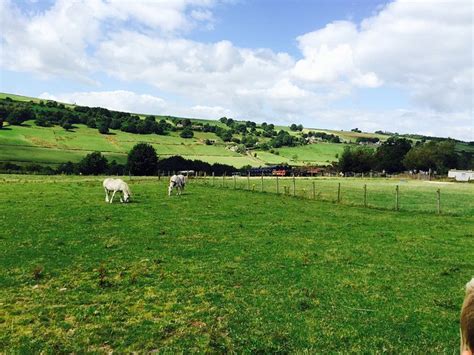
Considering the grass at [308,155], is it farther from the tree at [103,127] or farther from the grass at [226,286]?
the grass at [226,286]

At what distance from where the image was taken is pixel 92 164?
4567 inches

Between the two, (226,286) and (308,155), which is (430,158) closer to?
(308,155)

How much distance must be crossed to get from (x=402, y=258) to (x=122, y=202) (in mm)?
24269

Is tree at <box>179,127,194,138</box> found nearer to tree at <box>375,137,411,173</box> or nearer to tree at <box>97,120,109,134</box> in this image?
tree at <box>97,120,109,134</box>

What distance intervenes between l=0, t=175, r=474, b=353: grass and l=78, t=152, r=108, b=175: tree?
9371 centimetres

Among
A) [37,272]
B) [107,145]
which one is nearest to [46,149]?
[107,145]

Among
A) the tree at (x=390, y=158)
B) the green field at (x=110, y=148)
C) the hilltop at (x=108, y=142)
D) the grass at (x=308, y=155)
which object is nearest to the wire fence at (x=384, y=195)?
the green field at (x=110, y=148)

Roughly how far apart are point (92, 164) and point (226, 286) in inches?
4364

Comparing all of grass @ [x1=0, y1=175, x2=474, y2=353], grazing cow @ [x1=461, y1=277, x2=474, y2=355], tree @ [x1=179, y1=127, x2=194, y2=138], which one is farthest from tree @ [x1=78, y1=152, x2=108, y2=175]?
grazing cow @ [x1=461, y1=277, x2=474, y2=355]

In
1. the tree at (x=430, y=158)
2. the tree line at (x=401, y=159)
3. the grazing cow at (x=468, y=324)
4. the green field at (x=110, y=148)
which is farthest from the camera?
the tree line at (x=401, y=159)

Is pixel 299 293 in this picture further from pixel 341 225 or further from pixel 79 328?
pixel 341 225

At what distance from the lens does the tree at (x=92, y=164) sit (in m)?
115

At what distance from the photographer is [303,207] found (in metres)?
36.7

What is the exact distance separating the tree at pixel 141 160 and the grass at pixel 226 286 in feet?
298
